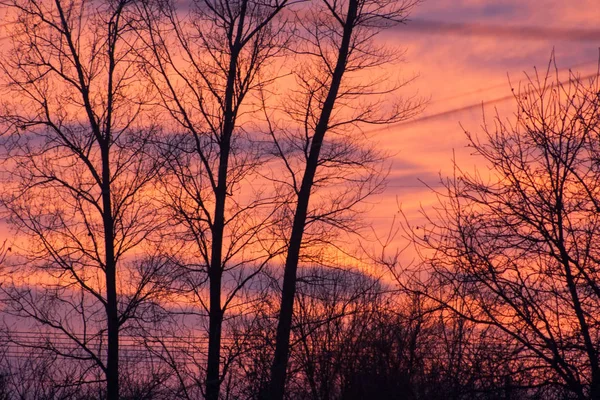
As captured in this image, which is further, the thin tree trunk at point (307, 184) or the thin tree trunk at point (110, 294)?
the thin tree trunk at point (110, 294)

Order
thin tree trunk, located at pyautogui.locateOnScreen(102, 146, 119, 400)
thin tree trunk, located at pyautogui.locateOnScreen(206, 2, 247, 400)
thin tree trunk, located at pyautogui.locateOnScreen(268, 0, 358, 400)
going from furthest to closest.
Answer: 1. thin tree trunk, located at pyautogui.locateOnScreen(102, 146, 119, 400)
2. thin tree trunk, located at pyautogui.locateOnScreen(206, 2, 247, 400)
3. thin tree trunk, located at pyautogui.locateOnScreen(268, 0, 358, 400)

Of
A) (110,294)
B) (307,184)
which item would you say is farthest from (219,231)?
(110,294)

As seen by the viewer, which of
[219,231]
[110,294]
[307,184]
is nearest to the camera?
[307,184]

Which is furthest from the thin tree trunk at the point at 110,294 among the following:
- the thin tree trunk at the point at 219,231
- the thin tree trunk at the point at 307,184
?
the thin tree trunk at the point at 307,184

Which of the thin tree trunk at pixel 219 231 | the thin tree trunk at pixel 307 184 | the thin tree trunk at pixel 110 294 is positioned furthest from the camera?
the thin tree trunk at pixel 110 294

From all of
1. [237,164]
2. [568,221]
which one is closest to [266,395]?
[237,164]

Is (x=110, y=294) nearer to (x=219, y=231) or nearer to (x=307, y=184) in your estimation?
(x=219, y=231)

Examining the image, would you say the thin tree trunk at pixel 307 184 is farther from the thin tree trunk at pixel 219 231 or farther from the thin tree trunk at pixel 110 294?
the thin tree trunk at pixel 110 294

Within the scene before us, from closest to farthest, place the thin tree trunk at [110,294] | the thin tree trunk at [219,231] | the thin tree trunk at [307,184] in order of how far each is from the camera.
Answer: the thin tree trunk at [307,184] < the thin tree trunk at [219,231] < the thin tree trunk at [110,294]

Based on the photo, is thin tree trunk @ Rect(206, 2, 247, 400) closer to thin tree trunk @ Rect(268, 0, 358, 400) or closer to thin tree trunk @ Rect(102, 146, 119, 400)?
thin tree trunk @ Rect(268, 0, 358, 400)

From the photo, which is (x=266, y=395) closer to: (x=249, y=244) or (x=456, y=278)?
(x=249, y=244)

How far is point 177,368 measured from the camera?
66.7 feet

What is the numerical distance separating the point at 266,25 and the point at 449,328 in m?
9.45

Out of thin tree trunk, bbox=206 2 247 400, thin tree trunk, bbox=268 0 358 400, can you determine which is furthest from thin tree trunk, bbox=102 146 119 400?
thin tree trunk, bbox=268 0 358 400
